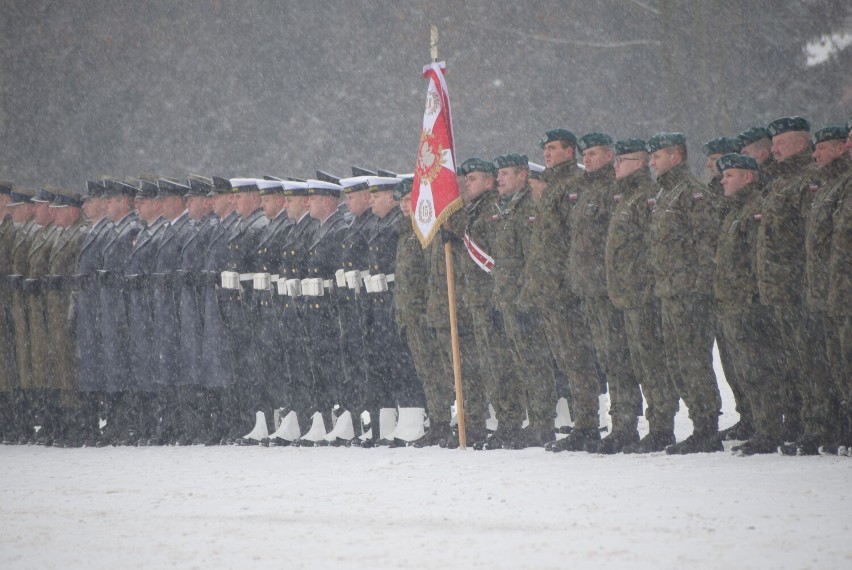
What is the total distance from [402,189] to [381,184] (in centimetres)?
23

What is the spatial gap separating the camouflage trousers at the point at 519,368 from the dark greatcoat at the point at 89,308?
3.46 m

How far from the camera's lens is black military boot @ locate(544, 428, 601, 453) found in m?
9.81

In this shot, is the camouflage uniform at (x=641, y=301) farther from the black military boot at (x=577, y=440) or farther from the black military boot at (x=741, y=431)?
the black military boot at (x=741, y=431)

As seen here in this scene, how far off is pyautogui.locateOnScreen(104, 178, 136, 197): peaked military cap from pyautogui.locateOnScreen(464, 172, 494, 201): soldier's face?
322cm

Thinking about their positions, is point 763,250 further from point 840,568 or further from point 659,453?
point 840,568

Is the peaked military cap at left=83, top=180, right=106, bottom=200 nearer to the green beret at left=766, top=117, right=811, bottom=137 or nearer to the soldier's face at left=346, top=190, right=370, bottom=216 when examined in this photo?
the soldier's face at left=346, top=190, right=370, bottom=216

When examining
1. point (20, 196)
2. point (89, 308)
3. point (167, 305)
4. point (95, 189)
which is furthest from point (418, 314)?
point (20, 196)

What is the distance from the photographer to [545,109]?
25406 millimetres

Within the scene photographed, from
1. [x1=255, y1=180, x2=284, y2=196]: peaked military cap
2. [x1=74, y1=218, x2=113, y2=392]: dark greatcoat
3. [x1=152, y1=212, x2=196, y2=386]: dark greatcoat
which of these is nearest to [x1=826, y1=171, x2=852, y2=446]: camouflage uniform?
[x1=255, y1=180, x2=284, y2=196]: peaked military cap

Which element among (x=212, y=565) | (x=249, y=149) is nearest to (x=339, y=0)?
(x=249, y=149)

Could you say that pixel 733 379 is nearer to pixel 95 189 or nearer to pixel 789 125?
pixel 789 125

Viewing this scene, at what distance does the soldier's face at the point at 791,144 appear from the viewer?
891 cm

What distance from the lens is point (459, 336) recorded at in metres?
10.9

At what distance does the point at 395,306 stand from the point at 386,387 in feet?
1.97
